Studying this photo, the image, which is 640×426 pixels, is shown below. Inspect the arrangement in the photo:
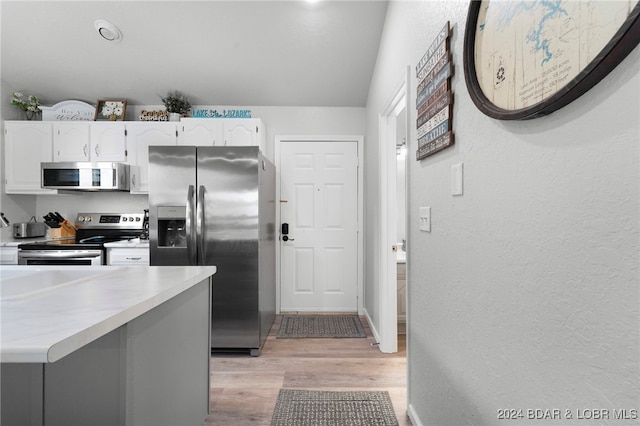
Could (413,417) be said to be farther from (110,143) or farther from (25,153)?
(25,153)

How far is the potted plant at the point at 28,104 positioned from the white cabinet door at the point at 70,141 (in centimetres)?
41

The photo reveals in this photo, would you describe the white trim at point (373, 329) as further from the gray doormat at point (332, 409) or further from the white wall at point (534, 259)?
the white wall at point (534, 259)

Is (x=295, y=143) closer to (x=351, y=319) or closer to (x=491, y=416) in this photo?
(x=351, y=319)

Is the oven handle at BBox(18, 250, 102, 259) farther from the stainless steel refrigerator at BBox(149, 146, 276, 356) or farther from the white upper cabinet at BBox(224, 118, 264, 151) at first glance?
the white upper cabinet at BBox(224, 118, 264, 151)

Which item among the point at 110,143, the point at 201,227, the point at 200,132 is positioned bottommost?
the point at 201,227

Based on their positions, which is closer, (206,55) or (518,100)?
(518,100)

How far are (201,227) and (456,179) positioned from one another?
2.06 m

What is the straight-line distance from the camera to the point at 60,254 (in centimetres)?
303

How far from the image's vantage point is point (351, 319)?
12.0ft

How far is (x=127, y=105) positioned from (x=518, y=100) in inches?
161

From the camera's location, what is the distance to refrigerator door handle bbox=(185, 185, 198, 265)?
2.70 m

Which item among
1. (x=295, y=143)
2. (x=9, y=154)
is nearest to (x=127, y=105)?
(x=9, y=154)

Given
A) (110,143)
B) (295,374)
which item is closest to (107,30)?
(110,143)

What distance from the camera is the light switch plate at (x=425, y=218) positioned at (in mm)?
1599
